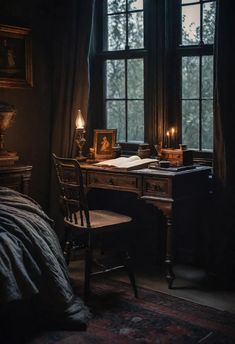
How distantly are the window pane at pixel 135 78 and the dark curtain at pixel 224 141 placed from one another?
0.95 m

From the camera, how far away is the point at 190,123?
4.66 meters

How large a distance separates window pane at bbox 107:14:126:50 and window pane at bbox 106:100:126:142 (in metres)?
0.50

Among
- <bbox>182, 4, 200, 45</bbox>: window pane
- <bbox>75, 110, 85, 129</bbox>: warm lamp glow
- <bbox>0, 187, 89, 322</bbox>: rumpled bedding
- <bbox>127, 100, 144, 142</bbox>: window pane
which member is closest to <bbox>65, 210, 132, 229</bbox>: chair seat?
<bbox>0, 187, 89, 322</bbox>: rumpled bedding

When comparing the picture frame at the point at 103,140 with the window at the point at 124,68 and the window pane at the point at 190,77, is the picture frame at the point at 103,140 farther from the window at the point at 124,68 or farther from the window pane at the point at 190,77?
the window pane at the point at 190,77

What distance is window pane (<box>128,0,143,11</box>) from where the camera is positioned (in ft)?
→ 16.0

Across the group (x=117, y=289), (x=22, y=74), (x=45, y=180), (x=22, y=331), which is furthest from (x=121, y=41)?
(x=22, y=331)

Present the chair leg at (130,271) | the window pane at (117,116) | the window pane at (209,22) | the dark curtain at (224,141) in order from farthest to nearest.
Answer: the window pane at (117,116)
the window pane at (209,22)
the dark curtain at (224,141)
the chair leg at (130,271)

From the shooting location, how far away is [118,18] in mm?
5062

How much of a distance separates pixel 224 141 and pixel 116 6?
1.74 metres

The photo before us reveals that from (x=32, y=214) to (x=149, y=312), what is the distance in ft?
3.26

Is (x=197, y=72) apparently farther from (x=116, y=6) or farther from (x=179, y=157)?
(x=116, y=6)

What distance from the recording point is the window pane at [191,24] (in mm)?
4520

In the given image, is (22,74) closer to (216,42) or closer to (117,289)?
(216,42)

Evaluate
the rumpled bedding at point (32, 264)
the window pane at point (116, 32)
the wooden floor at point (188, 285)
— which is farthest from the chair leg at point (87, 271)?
the window pane at point (116, 32)
